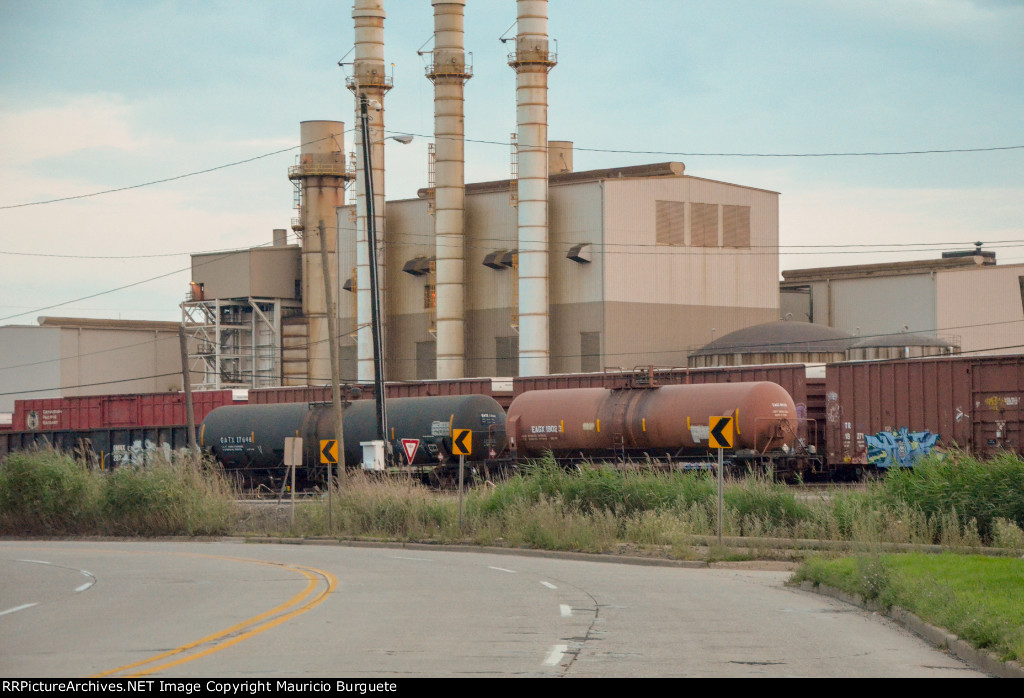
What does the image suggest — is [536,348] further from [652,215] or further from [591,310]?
[652,215]

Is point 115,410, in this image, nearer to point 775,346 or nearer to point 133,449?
point 133,449

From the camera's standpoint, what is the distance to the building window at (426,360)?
71.1m

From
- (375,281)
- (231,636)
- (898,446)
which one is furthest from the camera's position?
(898,446)

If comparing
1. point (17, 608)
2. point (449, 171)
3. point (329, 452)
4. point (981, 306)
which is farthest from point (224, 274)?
point (17, 608)

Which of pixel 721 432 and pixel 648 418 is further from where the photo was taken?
pixel 648 418

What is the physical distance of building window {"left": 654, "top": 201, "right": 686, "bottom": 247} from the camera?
2648 inches

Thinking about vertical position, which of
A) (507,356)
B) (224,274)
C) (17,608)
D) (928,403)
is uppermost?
(224,274)

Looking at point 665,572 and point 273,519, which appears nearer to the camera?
point 665,572

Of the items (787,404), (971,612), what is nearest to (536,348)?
(787,404)

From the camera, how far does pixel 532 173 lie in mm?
63625

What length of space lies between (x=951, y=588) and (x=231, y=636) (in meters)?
8.03

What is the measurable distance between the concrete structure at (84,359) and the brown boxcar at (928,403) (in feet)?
195
